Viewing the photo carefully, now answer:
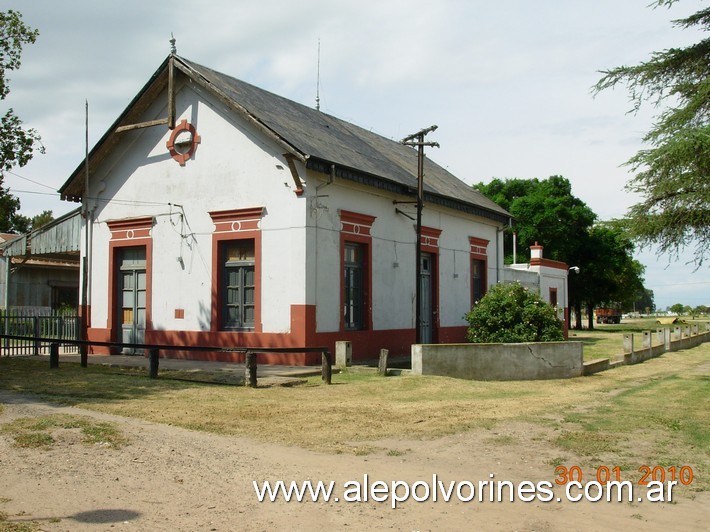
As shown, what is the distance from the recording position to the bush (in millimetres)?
17094

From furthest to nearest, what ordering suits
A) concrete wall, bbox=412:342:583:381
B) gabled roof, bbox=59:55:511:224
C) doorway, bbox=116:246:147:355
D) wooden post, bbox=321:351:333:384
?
1. doorway, bbox=116:246:147:355
2. gabled roof, bbox=59:55:511:224
3. concrete wall, bbox=412:342:583:381
4. wooden post, bbox=321:351:333:384

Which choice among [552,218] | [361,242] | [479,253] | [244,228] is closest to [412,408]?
[244,228]

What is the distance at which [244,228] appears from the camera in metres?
17.2

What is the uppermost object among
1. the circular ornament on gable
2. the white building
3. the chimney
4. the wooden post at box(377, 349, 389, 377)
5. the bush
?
the circular ornament on gable

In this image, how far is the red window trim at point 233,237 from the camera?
55.4 ft

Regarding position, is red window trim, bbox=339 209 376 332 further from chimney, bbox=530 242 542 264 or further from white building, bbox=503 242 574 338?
chimney, bbox=530 242 542 264

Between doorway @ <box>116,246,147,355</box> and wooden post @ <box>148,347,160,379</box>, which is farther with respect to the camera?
doorway @ <box>116,246,147,355</box>

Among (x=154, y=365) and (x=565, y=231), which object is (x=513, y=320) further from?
(x=565, y=231)

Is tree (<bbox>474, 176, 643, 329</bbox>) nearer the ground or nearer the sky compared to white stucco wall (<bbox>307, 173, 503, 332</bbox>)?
nearer the sky

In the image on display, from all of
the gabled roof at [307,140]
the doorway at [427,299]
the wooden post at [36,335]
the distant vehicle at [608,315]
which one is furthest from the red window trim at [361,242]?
the distant vehicle at [608,315]

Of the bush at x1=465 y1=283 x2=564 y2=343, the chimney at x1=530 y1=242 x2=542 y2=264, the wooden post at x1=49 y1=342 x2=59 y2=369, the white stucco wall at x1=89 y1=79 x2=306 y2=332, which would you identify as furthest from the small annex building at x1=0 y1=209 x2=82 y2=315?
the chimney at x1=530 y1=242 x2=542 y2=264

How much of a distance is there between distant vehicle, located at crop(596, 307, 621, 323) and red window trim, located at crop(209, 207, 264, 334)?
71.2 meters

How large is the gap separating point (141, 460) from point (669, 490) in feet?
16.1

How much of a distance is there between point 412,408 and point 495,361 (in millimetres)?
4849
